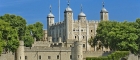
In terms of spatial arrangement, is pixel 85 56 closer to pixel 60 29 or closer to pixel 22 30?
pixel 22 30

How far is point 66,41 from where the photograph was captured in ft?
304

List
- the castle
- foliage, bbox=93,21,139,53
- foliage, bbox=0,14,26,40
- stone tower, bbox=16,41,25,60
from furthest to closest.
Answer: foliage, bbox=0,14,26,40 < foliage, bbox=93,21,139,53 < the castle < stone tower, bbox=16,41,25,60

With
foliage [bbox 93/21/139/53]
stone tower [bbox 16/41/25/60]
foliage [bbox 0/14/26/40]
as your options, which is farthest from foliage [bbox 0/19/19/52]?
foliage [bbox 93/21/139/53]

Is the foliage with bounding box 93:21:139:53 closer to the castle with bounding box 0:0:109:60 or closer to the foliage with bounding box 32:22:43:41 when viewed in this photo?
the castle with bounding box 0:0:109:60

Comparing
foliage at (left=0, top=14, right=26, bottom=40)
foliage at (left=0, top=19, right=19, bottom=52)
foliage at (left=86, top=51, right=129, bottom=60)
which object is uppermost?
foliage at (left=0, top=14, right=26, bottom=40)

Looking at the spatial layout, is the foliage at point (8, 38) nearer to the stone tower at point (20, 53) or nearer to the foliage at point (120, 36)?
the stone tower at point (20, 53)

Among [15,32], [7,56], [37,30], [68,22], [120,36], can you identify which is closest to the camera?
[7,56]

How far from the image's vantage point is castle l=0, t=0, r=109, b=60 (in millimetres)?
75250

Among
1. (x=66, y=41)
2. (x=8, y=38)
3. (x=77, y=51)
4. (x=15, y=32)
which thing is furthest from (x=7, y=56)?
(x=66, y=41)

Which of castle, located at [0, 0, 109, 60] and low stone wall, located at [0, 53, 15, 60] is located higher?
castle, located at [0, 0, 109, 60]

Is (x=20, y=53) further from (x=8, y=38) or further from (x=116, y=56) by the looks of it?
(x=116, y=56)

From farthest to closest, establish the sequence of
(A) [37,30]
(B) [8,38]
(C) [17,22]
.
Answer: (A) [37,30], (C) [17,22], (B) [8,38]

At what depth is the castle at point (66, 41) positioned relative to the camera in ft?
247

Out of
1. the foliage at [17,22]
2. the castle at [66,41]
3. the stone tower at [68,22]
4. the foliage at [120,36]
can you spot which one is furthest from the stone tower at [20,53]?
the stone tower at [68,22]
